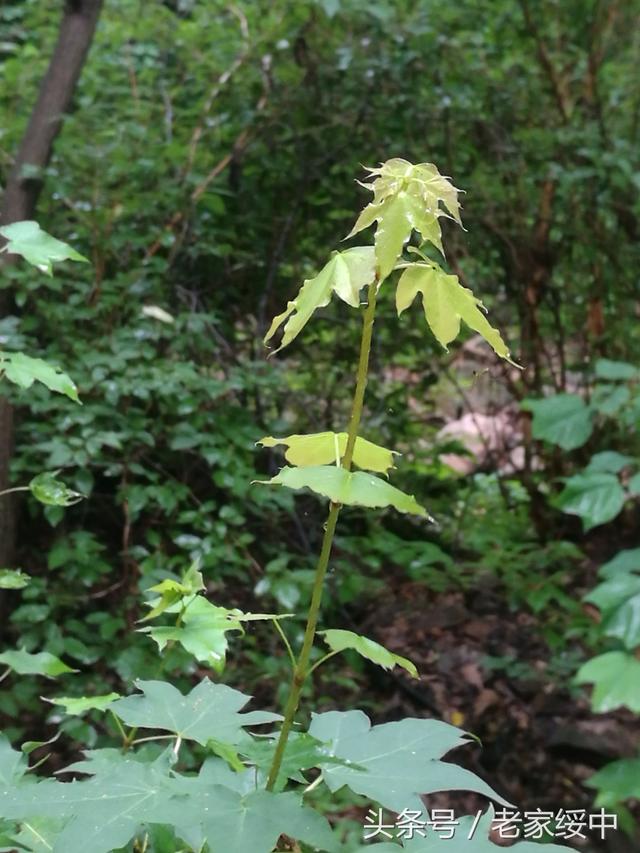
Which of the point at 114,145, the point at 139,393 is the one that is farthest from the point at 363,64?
the point at 139,393

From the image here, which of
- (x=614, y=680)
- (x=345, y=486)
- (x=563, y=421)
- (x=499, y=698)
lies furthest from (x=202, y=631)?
(x=499, y=698)

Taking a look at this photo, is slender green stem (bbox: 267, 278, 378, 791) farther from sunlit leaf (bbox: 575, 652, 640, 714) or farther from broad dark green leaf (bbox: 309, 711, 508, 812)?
sunlit leaf (bbox: 575, 652, 640, 714)

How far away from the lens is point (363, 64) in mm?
2633

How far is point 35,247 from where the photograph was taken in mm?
1112

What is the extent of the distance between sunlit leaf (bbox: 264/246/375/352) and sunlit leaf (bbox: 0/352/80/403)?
1.78 feet

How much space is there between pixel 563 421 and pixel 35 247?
173 centimetres

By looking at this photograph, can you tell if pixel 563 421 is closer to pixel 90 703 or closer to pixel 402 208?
pixel 90 703

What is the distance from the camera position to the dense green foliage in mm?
1955

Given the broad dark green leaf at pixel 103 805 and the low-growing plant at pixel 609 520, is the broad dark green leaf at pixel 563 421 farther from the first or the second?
the broad dark green leaf at pixel 103 805

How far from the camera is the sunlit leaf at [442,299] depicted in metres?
0.55

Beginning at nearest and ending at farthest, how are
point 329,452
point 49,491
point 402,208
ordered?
point 402,208 < point 329,452 < point 49,491

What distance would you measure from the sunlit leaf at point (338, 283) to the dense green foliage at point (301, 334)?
1187mm

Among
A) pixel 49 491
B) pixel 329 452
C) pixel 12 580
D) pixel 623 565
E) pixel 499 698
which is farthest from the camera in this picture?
pixel 499 698

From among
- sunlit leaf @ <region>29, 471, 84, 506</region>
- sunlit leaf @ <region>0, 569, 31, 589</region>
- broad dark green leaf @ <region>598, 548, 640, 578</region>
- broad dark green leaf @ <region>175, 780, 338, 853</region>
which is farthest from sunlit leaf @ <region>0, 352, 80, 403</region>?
broad dark green leaf @ <region>598, 548, 640, 578</region>
